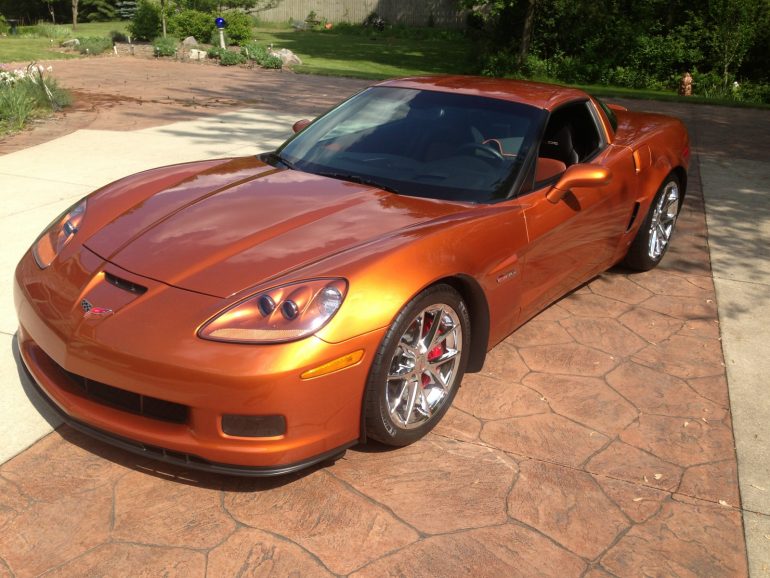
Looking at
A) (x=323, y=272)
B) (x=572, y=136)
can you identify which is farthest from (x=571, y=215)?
(x=323, y=272)

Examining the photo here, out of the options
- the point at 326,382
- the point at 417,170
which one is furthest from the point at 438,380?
the point at 417,170

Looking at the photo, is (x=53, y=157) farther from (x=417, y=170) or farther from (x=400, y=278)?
(x=400, y=278)

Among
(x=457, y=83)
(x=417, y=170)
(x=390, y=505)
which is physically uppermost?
(x=457, y=83)

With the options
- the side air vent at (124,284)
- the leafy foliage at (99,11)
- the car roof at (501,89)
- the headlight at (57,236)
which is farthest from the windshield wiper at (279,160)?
the leafy foliage at (99,11)

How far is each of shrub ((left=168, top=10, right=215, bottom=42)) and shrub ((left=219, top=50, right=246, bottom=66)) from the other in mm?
4539

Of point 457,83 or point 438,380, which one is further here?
point 457,83

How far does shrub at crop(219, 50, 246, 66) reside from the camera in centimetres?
1966

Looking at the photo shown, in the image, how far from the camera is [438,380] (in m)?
3.39

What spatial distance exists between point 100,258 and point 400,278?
126 cm

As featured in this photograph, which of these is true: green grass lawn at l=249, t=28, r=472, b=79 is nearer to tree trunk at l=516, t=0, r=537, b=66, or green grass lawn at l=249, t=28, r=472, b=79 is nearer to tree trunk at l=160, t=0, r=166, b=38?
tree trunk at l=516, t=0, r=537, b=66

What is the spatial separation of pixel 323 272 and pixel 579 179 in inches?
67.1

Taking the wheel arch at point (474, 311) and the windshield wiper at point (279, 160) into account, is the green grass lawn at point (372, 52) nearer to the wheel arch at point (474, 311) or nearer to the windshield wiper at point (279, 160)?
the windshield wiper at point (279, 160)

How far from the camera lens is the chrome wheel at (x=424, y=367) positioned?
3.13m

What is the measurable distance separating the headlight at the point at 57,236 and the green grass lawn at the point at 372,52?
15.8 m
